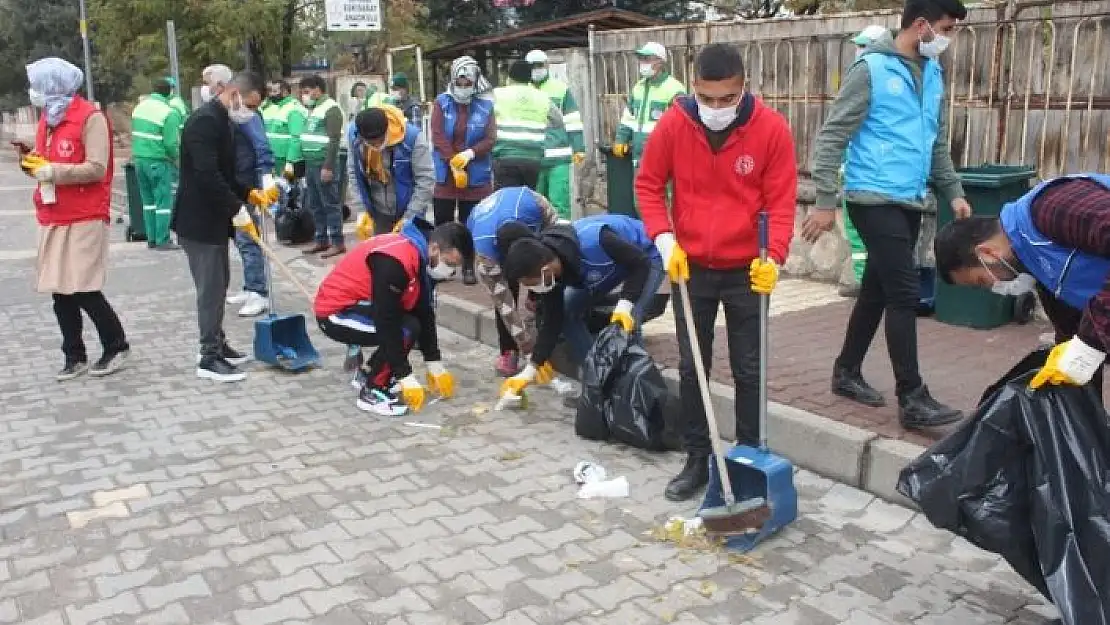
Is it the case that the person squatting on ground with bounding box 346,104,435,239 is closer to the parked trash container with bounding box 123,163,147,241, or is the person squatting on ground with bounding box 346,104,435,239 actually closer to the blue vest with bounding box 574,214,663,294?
the blue vest with bounding box 574,214,663,294

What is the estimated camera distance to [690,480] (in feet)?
13.8

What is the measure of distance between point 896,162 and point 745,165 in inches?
39.0

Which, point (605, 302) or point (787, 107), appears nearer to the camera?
point (605, 302)

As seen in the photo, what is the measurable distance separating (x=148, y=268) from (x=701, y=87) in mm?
7575

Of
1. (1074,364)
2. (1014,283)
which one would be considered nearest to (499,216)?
(1014,283)

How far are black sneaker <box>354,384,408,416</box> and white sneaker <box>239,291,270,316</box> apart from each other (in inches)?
102

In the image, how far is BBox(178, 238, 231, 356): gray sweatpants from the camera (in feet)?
19.7

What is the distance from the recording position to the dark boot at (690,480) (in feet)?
13.7

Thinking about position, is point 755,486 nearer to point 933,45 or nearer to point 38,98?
point 933,45

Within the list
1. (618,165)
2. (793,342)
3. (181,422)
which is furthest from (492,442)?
(618,165)

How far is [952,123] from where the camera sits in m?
6.97

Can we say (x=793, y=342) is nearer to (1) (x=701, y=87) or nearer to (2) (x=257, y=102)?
(1) (x=701, y=87)

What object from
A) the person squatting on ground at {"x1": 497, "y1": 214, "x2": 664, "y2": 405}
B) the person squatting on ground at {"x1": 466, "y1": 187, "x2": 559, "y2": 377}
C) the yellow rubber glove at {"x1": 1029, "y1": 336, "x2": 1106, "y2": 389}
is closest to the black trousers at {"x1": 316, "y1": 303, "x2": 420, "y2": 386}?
the person squatting on ground at {"x1": 466, "y1": 187, "x2": 559, "y2": 377}

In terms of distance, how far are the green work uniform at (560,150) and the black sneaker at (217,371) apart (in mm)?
3292
